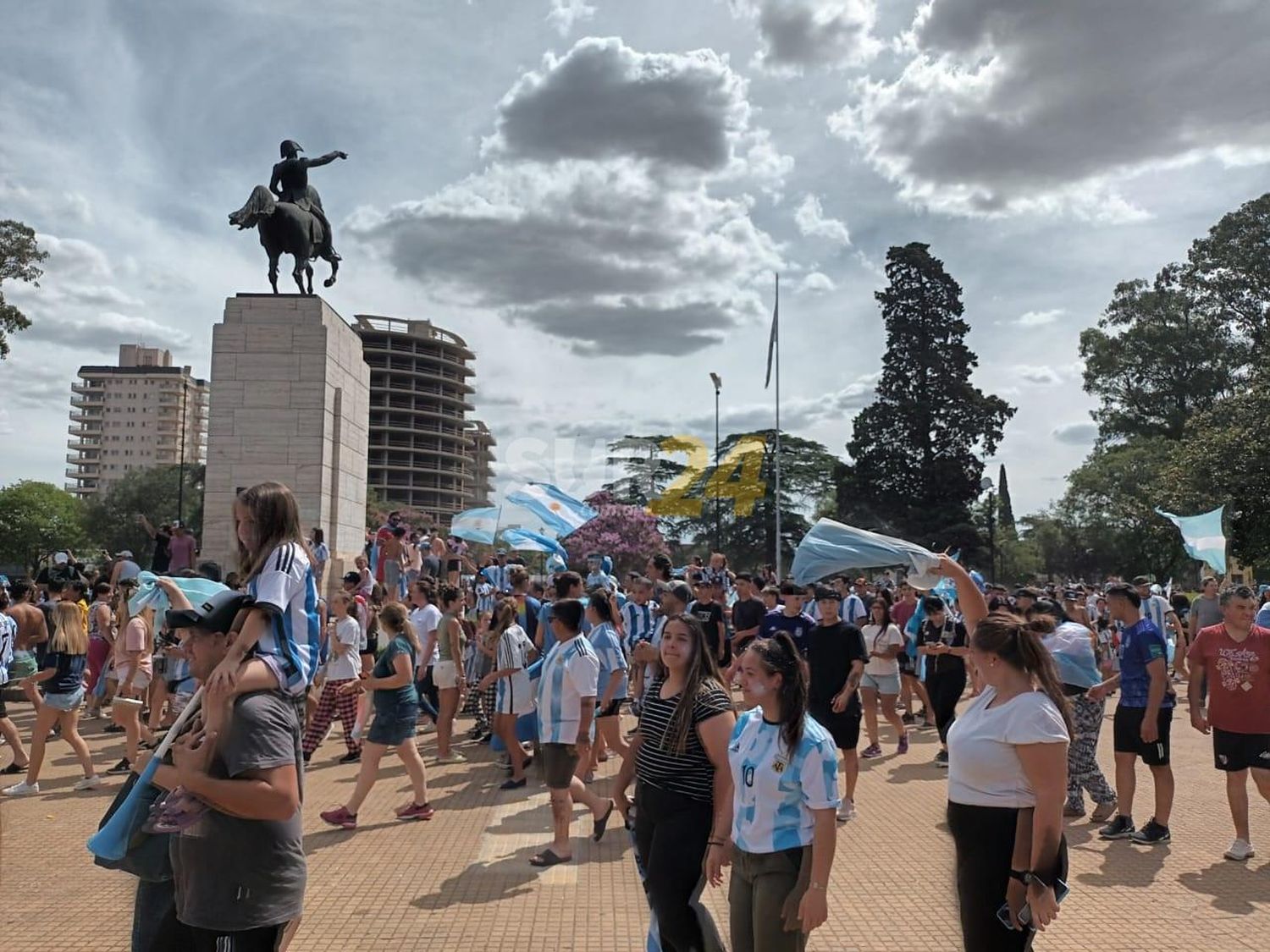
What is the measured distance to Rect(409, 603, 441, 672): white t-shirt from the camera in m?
10.4

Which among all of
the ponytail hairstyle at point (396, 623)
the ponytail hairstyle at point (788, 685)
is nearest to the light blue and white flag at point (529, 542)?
the ponytail hairstyle at point (396, 623)

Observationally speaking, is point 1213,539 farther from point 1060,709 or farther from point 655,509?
point 655,509

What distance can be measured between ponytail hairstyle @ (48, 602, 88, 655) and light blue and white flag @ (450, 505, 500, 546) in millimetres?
11302

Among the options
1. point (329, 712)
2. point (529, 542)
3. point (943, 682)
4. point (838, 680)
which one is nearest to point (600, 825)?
point (838, 680)

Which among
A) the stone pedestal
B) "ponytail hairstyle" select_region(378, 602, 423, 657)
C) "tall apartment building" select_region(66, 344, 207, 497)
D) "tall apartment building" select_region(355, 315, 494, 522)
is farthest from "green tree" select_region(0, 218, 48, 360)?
"tall apartment building" select_region(66, 344, 207, 497)

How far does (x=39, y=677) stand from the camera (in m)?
9.12

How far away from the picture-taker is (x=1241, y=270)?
1614 inches

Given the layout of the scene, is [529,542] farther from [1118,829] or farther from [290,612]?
[290,612]

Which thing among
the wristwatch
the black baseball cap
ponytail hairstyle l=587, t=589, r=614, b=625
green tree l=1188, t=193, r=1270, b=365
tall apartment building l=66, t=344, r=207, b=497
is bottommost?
the wristwatch

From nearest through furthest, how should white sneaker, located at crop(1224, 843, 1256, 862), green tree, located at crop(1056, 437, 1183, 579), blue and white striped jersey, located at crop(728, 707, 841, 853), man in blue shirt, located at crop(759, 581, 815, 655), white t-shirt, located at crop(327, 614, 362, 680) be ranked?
blue and white striped jersey, located at crop(728, 707, 841, 853) → white sneaker, located at crop(1224, 843, 1256, 862) → man in blue shirt, located at crop(759, 581, 815, 655) → white t-shirt, located at crop(327, 614, 362, 680) → green tree, located at crop(1056, 437, 1183, 579)

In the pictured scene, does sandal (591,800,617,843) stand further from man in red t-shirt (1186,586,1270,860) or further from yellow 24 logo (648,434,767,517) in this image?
yellow 24 logo (648,434,767,517)

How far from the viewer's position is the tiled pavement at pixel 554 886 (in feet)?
16.4

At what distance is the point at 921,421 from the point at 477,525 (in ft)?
93.2

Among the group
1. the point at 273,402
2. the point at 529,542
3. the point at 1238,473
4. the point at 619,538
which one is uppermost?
the point at 273,402
